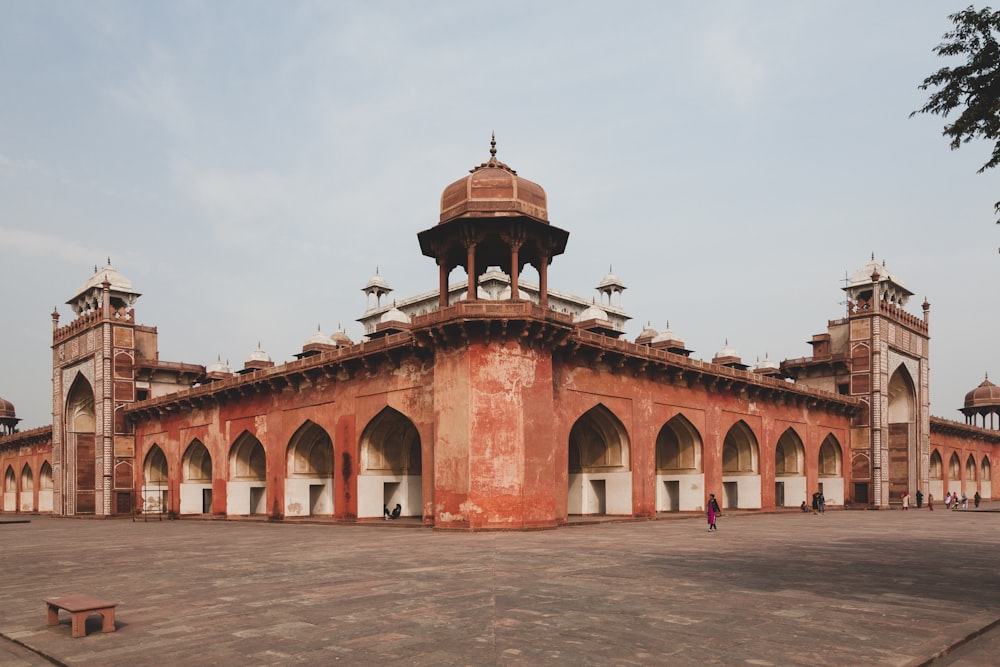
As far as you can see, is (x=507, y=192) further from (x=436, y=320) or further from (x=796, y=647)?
(x=796, y=647)

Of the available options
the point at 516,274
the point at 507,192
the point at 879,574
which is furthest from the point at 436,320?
the point at 879,574

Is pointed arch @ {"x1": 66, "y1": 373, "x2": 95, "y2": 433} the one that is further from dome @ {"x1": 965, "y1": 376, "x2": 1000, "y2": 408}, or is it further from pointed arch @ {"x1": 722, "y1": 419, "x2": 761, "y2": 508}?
dome @ {"x1": 965, "y1": 376, "x2": 1000, "y2": 408}

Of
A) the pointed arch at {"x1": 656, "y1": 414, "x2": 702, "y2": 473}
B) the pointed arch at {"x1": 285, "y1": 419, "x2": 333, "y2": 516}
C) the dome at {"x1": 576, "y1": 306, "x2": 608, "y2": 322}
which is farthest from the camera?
the dome at {"x1": 576, "y1": 306, "x2": 608, "y2": 322}

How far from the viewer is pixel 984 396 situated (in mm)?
59031

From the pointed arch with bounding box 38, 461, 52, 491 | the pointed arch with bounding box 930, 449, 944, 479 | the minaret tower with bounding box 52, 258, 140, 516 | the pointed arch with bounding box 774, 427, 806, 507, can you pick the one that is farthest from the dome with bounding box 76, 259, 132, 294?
the pointed arch with bounding box 930, 449, 944, 479

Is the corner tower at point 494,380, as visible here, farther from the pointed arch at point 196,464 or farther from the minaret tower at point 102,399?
the minaret tower at point 102,399

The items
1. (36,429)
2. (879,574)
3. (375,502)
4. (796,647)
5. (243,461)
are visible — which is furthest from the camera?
(36,429)

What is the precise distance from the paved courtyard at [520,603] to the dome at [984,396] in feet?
158

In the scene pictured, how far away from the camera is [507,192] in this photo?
73.7 feet

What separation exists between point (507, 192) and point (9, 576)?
14825mm

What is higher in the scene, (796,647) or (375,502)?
(796,647)

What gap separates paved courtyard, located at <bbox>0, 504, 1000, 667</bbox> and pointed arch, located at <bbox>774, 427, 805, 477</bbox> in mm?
19642

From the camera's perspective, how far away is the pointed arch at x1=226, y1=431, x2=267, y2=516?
32844mm

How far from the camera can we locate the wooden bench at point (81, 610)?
760cm
